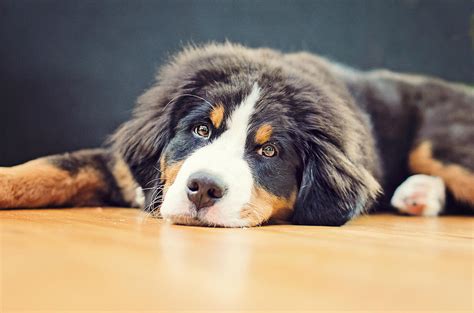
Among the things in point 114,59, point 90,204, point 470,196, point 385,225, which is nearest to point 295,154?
point 385,225

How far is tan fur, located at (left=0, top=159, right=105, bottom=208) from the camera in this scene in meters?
2.07

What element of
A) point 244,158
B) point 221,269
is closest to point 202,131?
point 244,158

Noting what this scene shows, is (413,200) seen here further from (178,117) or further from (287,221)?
(178,117)

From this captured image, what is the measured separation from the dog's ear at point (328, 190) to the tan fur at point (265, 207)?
0.12 ft

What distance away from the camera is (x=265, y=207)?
6.26 ft

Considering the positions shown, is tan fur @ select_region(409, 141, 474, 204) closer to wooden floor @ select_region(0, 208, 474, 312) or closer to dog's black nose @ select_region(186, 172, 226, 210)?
wooden floor @ select_region(0, 208, 474, 312)

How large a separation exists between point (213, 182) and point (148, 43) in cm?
193

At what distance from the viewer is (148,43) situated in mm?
3504

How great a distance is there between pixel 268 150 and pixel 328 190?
25 centimetres

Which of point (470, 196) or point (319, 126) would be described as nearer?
point (319, 126)

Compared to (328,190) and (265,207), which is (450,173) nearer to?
(328,190)

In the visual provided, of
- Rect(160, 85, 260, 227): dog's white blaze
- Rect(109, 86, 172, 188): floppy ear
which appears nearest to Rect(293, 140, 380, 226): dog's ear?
Rect(160, 85, 260, 227): dog's white blaze

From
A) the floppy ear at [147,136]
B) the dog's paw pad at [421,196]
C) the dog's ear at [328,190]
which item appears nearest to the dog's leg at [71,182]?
the floppy ear at [147,136]

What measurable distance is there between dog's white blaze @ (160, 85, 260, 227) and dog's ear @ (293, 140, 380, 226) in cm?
27
